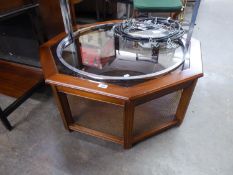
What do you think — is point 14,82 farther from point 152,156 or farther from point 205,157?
point 205,157

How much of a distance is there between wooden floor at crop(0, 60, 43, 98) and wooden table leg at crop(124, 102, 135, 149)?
3.02ft

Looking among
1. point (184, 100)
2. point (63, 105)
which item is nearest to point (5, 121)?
point (63, 105)

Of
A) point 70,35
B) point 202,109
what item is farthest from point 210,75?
point 70,35

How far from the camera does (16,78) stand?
162 cm

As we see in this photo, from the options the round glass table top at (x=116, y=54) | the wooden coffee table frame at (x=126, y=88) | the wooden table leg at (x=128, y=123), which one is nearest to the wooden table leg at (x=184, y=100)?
the wooden coffee table frame at (x=126, y=88)

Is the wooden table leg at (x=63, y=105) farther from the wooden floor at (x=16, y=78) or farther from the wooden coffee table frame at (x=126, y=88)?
the wooden floor at (x=16, y=78)

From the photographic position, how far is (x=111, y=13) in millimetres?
2645

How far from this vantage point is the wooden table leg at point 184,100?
0.97 meters

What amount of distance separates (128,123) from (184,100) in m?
0.38

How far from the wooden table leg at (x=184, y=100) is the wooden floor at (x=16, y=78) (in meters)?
1.14

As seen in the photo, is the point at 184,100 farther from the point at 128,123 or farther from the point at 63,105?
the point at 63,105

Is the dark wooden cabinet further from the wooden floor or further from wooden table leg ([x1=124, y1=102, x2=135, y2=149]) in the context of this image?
wooden table leg ([x1=124, y1=102, x2=135, y2=149])

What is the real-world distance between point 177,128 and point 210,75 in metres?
0.79

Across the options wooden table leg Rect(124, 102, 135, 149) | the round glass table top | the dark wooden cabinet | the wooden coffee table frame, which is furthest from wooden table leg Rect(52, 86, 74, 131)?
the dark wooden cabinet
